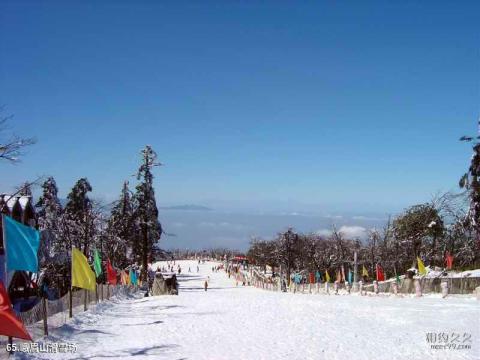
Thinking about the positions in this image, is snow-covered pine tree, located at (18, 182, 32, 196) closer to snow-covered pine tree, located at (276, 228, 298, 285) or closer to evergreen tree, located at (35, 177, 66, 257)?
evergreen tree, located at (35, 177, 66, 257)

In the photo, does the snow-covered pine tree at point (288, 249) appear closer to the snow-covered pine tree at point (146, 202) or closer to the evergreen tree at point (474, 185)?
the snow-covered pine tree at point (146, 202)

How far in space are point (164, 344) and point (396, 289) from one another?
20971mm

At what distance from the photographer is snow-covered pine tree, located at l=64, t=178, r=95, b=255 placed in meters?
46.9

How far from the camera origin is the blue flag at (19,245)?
12578mm

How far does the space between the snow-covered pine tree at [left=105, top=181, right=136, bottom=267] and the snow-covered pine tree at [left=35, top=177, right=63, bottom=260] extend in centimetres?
784

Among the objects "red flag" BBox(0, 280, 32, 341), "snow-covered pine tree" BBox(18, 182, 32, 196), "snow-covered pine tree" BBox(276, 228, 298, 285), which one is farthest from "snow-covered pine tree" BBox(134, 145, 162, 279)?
"red flag" BBox(0, 280, 32, 341)

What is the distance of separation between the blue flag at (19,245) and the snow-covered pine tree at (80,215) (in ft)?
110

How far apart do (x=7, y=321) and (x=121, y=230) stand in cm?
4658

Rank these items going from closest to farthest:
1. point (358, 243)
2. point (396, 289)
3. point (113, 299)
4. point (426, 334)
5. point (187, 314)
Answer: point (426, 334) < point (187, 314) < point (113, 299) < point (396, 289) < point (358, 243)

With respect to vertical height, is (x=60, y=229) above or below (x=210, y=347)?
above

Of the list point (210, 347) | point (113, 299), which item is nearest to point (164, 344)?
point (210, 347)

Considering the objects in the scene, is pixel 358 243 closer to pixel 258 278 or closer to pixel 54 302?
pixel 258 278

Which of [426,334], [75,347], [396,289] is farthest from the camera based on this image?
[396,289]

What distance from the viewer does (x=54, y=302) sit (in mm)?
17234
